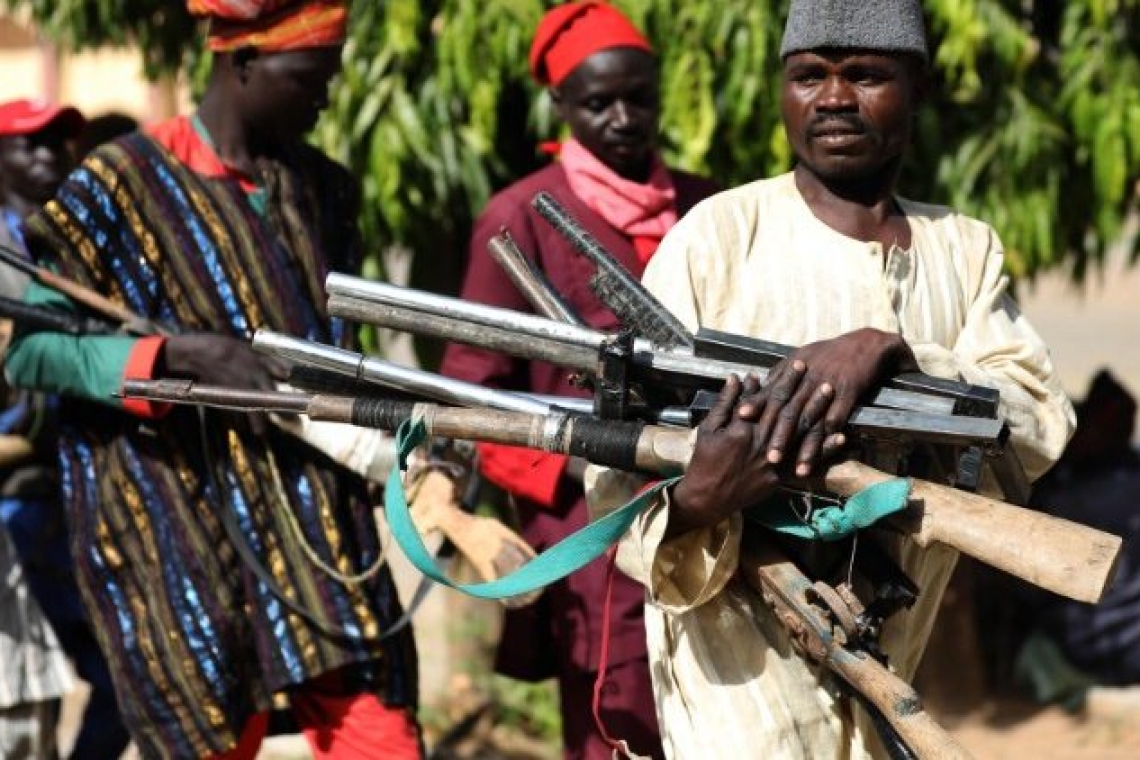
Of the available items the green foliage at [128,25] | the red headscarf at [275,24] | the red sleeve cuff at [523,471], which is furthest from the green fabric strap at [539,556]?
the green foliage at [128,25]

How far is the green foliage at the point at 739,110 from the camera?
5738 mm

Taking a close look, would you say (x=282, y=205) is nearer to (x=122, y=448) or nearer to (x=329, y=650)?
(x=122, y=448)

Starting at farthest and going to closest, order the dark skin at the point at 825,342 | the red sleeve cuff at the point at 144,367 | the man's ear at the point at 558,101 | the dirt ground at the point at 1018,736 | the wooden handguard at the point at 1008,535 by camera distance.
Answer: the dirt ground at the point at 1018,736 < the man's ear at the point at 558,101 < the red sleeve cuff at the point at 144,367 < the dark skin at the point at 825,342 < the wooden handguard at the point at 1008,535

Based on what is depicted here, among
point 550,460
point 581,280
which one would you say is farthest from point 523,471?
point 581,280

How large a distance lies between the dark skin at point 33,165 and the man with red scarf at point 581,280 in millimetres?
1584

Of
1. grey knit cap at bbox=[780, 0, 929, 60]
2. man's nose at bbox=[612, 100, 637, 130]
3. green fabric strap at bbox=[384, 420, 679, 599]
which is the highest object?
grey knit cap at bbox=[780, 0, 929, 60]

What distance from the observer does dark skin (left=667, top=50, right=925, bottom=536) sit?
116 inches

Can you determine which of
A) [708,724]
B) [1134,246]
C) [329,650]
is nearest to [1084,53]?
[1134,246]

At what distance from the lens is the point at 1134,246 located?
261 inches

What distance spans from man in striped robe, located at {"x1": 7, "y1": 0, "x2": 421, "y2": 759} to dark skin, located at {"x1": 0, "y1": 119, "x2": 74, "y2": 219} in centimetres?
137

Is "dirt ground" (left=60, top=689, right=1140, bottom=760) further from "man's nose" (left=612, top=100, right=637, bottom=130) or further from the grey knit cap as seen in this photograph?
the grey knit cap

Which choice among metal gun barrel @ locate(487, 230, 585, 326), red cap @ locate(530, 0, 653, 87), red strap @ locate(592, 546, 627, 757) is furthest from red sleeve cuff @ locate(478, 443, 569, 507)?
metal gun barrel @ locate(487, 230, 585, 326)

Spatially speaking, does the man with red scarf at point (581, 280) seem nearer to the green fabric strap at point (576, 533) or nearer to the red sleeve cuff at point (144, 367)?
the red sleeve cuff at point (144, 367)

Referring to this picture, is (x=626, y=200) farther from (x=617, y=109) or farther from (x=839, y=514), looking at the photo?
(x=839, y=514)
